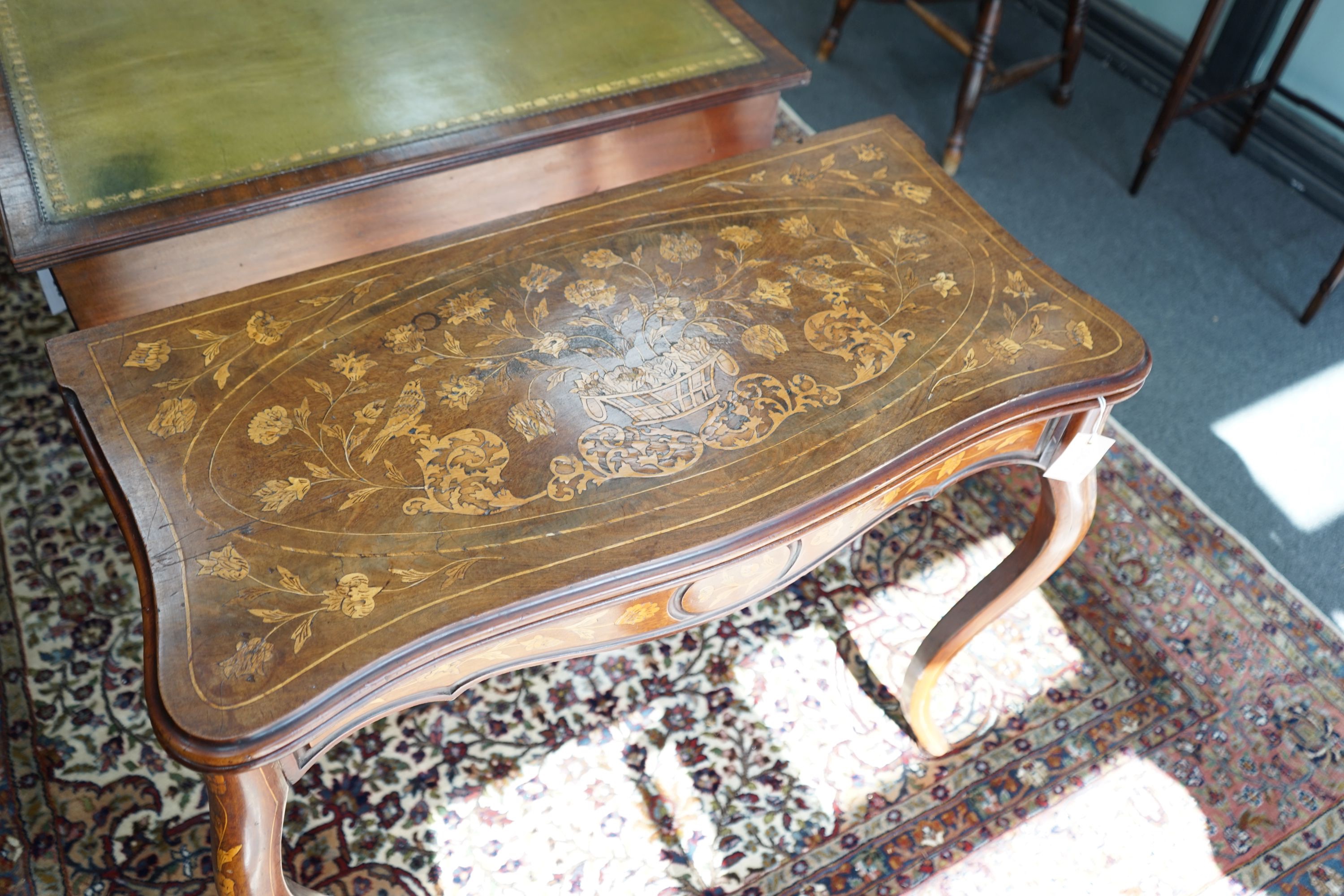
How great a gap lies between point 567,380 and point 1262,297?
1903 millimetres

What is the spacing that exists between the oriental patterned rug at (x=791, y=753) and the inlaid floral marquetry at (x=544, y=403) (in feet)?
1.81

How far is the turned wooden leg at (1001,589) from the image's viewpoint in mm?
1259

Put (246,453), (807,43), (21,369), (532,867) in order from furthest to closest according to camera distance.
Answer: (807,43)
(21,369)
(532,867)
(246,453)

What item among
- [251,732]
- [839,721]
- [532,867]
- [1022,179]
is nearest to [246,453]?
[251,732]

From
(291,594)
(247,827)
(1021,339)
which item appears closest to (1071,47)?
(1021,339)

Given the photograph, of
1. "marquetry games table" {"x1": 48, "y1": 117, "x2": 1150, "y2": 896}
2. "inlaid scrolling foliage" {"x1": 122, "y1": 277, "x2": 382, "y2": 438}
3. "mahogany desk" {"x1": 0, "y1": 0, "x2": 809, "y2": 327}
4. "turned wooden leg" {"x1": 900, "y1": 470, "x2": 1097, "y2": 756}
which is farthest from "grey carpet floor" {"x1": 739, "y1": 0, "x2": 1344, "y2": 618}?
"inlaid scrolling foliage" {"x1": 122, "y1": 277, "x2": 382, "y2": 438}

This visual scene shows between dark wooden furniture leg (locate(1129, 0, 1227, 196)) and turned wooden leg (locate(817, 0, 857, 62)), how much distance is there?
2.84 feet

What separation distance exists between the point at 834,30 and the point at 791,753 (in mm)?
2093

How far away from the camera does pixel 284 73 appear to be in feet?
5.22

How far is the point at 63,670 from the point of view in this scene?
5.17 ft

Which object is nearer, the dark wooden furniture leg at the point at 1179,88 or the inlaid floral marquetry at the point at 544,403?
the inlaid floral marquetry at the point at 544,403

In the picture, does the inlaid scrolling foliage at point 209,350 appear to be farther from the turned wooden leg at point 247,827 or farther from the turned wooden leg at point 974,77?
the turned wooden leg at point 974,77

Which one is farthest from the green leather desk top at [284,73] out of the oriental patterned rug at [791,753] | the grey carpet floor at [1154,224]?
the grey carpet floor at [1154,224]

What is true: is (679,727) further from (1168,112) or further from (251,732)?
(1168,112)
